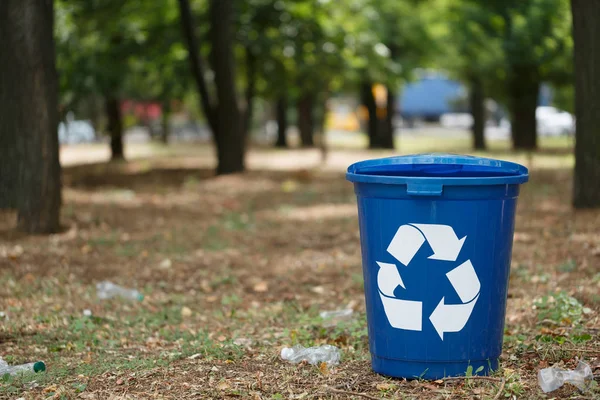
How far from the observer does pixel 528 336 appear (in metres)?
4.82

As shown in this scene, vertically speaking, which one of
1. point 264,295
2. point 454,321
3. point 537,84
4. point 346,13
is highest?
point 346,13

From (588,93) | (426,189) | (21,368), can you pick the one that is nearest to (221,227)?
(588,93)

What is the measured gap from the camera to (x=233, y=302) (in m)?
6.41

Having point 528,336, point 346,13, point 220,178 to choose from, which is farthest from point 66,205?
point 346,13

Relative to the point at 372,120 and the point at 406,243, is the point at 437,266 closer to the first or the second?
the point at 406,243

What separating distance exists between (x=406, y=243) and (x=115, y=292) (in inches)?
136

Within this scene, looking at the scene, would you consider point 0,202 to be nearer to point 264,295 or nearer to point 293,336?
point 264,295

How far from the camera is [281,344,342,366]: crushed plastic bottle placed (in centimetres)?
437

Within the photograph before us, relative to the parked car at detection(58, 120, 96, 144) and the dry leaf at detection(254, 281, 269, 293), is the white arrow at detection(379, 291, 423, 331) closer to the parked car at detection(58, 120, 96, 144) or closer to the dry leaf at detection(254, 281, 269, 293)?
the dry leaf at detection(254, 281, 269, 293)

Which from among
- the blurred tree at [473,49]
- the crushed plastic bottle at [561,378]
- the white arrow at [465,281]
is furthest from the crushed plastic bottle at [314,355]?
the blurred tree at [473,49]

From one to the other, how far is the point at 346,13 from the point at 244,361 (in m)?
16.6

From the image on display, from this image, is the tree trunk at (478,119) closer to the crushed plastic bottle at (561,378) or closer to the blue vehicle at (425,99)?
the crushed plastic bottle at (561,378)

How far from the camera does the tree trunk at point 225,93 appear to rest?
1459cm

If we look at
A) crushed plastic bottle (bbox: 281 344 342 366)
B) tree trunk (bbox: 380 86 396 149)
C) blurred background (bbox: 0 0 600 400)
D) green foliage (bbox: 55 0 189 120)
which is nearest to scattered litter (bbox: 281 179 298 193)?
blurred background (bbox: 0 0 600 400)
